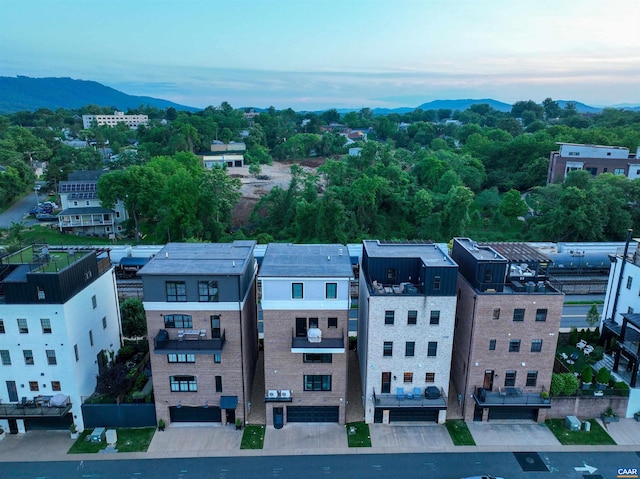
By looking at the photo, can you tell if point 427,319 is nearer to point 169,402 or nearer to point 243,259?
point 243,259

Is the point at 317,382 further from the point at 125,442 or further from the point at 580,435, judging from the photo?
the point at 580,435

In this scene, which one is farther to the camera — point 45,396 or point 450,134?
point 450,134

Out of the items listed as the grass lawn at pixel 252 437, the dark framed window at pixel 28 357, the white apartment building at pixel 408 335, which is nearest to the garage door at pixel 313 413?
the grass lawn at pixel 252 437

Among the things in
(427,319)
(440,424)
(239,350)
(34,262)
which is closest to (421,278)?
(427,319)

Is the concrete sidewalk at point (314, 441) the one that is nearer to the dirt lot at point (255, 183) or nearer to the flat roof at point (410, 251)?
the flat roof at point (410, 251)

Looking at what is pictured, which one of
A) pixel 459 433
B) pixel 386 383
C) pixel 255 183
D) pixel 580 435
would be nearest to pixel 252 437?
pixel 386 383
